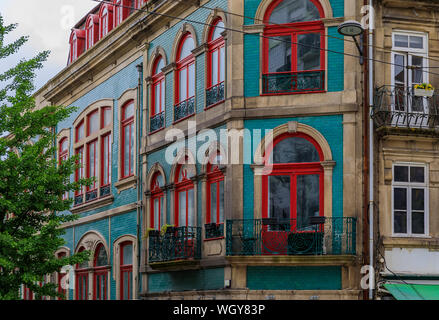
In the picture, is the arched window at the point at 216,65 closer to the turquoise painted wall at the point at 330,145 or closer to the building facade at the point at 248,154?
the building facade at the point at 248,154

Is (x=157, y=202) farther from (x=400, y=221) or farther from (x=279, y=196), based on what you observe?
(x=400, y=221)

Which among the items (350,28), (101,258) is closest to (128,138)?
(101,258)

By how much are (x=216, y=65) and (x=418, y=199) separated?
6819 millimetres

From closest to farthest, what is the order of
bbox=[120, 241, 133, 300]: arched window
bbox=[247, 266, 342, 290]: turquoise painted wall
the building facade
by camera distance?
1. bbox=[247, 266, 342, 290]: turquoise painted wall
2. the building facade
3. bbox=[120, 241, 133, 300]: arched window

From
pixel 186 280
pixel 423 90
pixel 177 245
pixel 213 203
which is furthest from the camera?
pixel 186 280

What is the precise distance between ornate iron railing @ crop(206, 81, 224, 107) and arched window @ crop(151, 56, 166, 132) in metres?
3.31

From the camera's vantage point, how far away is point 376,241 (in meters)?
21.0

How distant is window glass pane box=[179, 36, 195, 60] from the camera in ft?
84.3

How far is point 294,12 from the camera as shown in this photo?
72.9ft

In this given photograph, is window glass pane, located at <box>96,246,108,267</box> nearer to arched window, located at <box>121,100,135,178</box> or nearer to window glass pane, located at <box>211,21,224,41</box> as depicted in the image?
arched window, located at <box>121,100,135,178</box>

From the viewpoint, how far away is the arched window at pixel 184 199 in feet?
81.1

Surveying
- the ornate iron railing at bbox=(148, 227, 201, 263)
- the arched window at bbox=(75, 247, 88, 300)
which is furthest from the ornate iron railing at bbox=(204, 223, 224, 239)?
the arched window at bbox=(75, 247, 88, 300)
